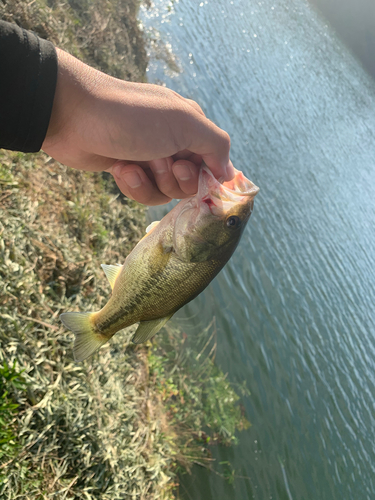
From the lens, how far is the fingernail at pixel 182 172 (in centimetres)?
246

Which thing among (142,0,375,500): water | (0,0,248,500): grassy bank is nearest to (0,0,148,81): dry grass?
(0,0,248,500): grassy bank

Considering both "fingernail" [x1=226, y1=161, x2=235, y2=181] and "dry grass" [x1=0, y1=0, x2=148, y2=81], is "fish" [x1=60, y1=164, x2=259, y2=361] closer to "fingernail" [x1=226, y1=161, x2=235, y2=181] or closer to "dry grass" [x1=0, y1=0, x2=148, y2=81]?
"fingernail" [x1=226, y1=161, x2=235, y2=181]

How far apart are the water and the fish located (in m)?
5.32

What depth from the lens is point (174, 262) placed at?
2.29m

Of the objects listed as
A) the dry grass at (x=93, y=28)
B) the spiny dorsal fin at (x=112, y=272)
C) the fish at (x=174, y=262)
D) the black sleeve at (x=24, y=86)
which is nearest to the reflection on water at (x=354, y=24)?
the dry grass at (x=93, y=28)

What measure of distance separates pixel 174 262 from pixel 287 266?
36.5 ft

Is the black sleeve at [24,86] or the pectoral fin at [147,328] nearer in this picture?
the black sleeve at [24,86]

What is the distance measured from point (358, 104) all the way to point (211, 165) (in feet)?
93.1

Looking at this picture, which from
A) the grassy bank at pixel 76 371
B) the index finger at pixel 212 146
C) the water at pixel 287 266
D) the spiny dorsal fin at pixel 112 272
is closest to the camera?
the index finger at pixel 212 146

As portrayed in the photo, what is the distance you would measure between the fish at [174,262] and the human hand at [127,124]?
0.19 meters

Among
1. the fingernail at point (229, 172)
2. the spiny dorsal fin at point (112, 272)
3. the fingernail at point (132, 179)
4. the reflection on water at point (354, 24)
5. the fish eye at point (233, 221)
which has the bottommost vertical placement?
the spiny dorsal fin at point (112, 272)

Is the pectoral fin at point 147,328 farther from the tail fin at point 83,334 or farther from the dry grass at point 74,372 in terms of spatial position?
the dry grass at point 74,372

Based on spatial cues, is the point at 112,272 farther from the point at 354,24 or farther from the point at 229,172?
the point at 354,24

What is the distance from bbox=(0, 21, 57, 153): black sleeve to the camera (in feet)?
5.38
